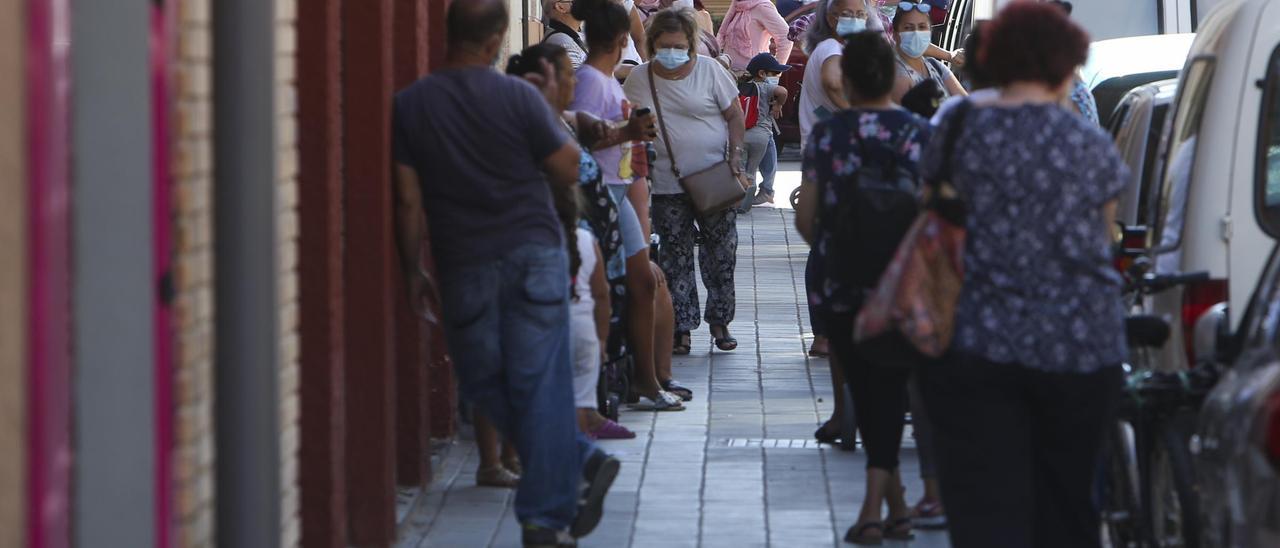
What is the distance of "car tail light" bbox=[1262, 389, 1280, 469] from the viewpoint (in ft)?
12.4

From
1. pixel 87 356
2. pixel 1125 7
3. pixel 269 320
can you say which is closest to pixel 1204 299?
pixel 269 320

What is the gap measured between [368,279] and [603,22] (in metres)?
2.66

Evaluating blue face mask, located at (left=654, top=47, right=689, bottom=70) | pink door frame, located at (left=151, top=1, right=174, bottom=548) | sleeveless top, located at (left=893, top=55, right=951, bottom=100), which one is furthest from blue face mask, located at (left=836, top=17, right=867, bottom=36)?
pink door frame, located at (left=151, top=1, right=174, bottom=548)

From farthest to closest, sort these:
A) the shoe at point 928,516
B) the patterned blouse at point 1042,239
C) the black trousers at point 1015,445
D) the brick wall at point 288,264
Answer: the shoe at point 928,516, the brick wall at point 288,264, the black trousers at point 1015,445, the patterned blouse at point 1042,239

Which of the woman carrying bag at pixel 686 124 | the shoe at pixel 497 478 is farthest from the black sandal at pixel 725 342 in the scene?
the shoe at pixel 497 478

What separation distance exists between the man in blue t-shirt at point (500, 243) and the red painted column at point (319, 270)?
0.96 feet

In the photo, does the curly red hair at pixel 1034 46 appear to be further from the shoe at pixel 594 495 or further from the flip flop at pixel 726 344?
the flip flop at pixel 726 344

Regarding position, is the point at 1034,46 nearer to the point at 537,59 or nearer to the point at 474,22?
the point at 474,22

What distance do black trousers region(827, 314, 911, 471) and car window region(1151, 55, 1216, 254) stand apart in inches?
35.8

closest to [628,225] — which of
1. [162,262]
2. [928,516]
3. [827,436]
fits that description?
[827,436]

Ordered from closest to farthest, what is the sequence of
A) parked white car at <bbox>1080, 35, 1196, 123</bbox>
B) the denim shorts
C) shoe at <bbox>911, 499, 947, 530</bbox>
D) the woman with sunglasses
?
shoe at <bbox>911, 499, 947, 530</bbox>, the denim shorts, the woman with sunglasses, parked white car at <bbox>1080, 35, 1196, 123</bbox>

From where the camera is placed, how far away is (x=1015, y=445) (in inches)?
197

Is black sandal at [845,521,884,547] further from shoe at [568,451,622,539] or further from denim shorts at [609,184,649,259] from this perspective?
denim shorts at [609,184,649,259]

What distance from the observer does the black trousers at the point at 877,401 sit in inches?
Answer: 264
